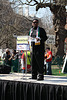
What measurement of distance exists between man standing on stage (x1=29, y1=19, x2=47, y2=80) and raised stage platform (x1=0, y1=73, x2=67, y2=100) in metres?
0.44

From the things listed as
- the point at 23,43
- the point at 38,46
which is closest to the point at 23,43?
the point at 23,43

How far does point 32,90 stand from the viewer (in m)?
6.91

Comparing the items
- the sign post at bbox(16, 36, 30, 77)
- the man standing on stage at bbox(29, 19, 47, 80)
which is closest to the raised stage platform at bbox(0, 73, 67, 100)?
the man standing on stage at bbox(29, 19, 47, 80)

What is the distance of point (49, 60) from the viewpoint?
1386 cm

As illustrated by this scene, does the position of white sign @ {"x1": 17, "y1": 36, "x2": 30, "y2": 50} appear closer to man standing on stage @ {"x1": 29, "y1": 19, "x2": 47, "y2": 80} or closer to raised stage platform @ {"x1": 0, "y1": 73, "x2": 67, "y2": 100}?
man standing on stage @ {"x1": 29, "y1": 19, "x2": 47, "y2": 80}

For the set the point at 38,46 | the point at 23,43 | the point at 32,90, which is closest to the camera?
the point at 32,90

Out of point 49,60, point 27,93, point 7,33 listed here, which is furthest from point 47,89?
point 7,33

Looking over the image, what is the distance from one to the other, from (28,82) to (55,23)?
15.3 metres

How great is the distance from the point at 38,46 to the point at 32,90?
132 centimetres

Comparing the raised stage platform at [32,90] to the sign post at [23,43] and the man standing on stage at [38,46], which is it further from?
the sign post at [23,43]

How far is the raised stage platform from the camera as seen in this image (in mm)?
6598

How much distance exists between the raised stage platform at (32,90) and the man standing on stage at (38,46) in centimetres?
44

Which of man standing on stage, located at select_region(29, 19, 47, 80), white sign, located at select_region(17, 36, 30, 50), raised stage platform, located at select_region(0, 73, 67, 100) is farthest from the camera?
white sign, located at select_region(17, 36, 30, 50)

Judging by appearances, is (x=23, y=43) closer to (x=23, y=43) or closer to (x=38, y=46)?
(x=23, y=43)
